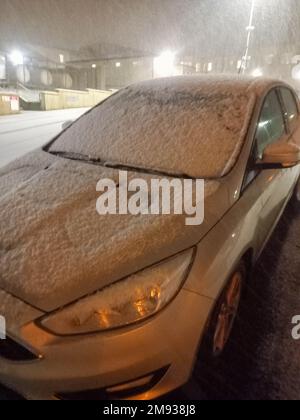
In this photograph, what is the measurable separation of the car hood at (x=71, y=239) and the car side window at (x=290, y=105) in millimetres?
1749

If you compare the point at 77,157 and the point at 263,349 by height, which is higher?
the point at 77,157

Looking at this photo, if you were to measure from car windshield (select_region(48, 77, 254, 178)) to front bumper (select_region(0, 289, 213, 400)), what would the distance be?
36.1 inches

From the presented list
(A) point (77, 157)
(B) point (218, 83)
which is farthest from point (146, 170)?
(B) point (218, 83)

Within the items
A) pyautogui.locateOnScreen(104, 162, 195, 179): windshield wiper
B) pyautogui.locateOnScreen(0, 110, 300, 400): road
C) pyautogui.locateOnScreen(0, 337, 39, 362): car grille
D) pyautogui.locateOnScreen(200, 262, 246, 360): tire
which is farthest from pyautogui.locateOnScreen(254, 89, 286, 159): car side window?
pyautogui.locateOnScreen(0, 337, 39, 362): car grille

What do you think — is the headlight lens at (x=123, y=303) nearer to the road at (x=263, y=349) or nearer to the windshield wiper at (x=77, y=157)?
the road at (x=263, y=349)

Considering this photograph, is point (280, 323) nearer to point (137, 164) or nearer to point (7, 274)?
point (137, 164)

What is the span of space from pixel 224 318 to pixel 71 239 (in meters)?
0.96

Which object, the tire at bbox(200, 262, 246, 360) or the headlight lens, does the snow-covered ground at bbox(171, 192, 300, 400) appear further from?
the headlight lens

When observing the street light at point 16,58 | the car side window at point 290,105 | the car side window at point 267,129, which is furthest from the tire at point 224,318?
the street light at point 16,58

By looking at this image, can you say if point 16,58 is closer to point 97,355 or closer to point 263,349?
point 263,349

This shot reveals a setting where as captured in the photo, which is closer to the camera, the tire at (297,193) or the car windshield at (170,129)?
the car windshield at (170,129)

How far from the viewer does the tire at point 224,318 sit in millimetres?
1601

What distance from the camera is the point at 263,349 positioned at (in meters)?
1.93
